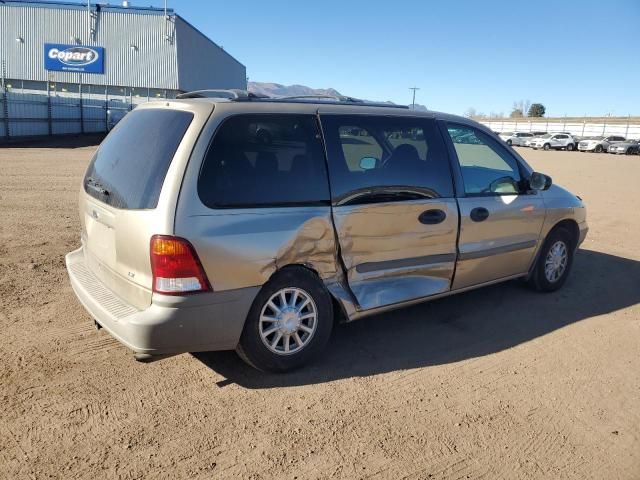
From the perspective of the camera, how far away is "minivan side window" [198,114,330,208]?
3.28 meters

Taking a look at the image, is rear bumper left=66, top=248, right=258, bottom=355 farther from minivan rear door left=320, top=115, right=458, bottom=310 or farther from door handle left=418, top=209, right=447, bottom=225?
door handle left=418, top=209, right=447, bottom=225

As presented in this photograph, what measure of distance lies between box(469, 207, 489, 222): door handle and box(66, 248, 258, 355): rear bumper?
2130 millimetres

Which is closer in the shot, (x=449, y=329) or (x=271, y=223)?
(x=271, y=223)

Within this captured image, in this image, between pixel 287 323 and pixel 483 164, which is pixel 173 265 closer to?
pixel 287 323

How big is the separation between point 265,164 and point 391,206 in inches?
41.2

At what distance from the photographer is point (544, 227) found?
531cm

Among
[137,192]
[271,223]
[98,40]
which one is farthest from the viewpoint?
[98,40]

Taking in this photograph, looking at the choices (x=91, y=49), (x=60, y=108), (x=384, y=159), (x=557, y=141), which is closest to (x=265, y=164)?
(x=384, y=159)

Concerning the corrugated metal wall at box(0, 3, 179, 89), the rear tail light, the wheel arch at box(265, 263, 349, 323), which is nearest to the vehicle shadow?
the wheel arch at box(265, 263, 349, 323)

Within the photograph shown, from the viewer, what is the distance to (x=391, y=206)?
13.1 feet

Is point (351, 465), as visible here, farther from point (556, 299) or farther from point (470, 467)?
point (556, 299)

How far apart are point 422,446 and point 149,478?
146 cm

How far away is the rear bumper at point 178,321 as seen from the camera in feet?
10.2

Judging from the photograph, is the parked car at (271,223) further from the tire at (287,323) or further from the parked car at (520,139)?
the parked car at (520,139)
